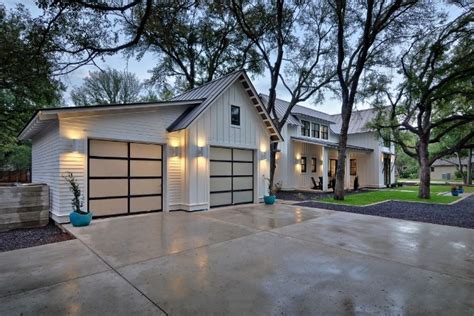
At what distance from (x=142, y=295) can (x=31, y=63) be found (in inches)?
298

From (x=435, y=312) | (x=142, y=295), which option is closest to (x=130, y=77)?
(x=142, y=295)

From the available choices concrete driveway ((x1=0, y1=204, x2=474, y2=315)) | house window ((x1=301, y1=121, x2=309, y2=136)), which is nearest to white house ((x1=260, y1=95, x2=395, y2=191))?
house window ((x1=301, y1=121, x2=309, y2=136))

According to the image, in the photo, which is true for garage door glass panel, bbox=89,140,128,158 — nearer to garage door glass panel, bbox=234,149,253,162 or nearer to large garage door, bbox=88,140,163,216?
large garage door, bbox=88,140,163,216

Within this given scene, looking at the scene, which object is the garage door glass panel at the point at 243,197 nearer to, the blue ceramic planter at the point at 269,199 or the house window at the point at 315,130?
the blue ceramic planter at the point at 269,199

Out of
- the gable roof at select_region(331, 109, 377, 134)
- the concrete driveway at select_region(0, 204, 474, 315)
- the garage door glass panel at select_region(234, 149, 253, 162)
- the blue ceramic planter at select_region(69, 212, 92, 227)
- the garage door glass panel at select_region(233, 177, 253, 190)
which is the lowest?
the concrete driveway at select_region(0, 204, 474, 315)

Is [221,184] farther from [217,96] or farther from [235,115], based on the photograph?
[217,96]

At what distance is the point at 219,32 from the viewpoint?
49.1ft

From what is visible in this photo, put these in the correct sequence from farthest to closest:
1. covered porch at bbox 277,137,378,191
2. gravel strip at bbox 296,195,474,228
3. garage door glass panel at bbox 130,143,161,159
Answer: covered porch at bbox 277,137,378,191
garage door glass panel at bbox 130,143,161,159
gravel strip at bbox 296,195,474,228

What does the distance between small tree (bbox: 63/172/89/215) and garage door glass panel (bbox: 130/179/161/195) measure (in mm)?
1636

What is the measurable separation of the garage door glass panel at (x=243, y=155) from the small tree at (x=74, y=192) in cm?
588

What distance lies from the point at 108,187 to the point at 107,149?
3.94 ft

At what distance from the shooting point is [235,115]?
10.4 meters

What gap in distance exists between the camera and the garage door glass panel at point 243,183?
428 inches

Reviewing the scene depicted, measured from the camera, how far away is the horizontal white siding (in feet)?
23.2
